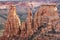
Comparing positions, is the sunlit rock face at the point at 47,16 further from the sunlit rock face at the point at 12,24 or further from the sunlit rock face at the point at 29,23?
the sunlit rock face at the point at 12,24

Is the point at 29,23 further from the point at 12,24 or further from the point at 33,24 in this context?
the point at 12,24

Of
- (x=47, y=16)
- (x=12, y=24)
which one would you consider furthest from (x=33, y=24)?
(x=12, y=24)

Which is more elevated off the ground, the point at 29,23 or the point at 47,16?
the point at 47,16

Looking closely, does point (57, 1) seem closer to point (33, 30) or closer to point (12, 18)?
point (33, 30)

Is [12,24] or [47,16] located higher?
[47,16]

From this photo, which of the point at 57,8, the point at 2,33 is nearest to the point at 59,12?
the point at 57,8

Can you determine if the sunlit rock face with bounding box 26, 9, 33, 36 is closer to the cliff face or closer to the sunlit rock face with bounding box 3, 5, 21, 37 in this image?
the cliff face

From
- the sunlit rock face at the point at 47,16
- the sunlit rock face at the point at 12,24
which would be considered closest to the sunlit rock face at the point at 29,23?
the sunlit rock face at the point at 47,16

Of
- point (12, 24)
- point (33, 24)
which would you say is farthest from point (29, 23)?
point (12, 24)
